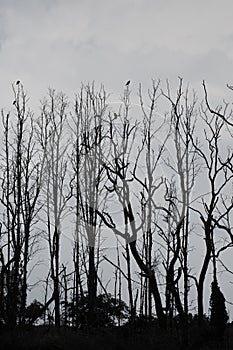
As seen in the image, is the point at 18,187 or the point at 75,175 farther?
the point at 75,175

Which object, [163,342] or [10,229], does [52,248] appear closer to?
[10,229]

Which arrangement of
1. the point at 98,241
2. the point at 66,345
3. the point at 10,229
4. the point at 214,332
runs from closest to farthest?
the point at 66,345
the point at 214,332
the point at 10,229
the point at 98,241

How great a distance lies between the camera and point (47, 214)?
20234 millimetres

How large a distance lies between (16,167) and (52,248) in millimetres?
3411

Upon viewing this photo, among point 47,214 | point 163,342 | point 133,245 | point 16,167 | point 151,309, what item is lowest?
point 163,342

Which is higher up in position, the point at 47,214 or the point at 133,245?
the point at 47,214

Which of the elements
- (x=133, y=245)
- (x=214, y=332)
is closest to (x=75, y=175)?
(x=133, y=245)

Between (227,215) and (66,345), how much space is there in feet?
20.7

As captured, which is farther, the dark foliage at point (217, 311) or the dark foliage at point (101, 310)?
the dark foliage at point (101, 310)

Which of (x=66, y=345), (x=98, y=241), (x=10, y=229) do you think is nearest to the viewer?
(x=66, y=345)

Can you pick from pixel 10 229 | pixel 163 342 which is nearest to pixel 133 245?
pixel 163 342

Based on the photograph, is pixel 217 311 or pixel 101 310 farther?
pixel 101 310

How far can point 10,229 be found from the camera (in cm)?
1795

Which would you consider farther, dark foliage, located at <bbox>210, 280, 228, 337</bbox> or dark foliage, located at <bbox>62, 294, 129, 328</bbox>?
dark foliage, located at <bbox>62, 294, 129, 328</bbox>
